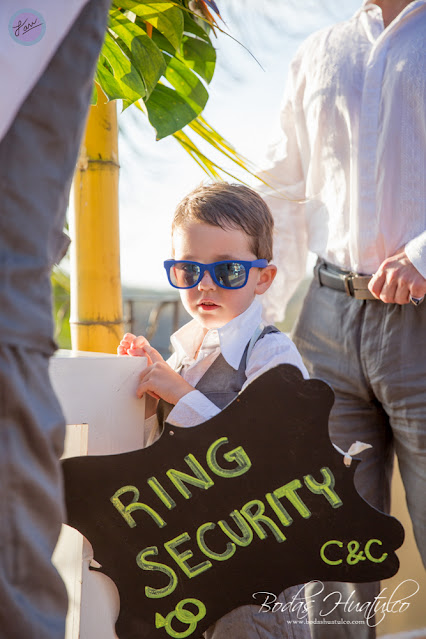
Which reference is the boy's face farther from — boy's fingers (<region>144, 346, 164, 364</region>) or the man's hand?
the man's hand

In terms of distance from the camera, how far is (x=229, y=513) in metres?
0.84

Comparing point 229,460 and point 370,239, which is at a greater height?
point 370,239

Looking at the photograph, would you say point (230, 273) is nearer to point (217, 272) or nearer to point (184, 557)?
point (217, 272)

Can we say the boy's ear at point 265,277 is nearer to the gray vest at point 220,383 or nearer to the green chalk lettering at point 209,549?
the gray vest at point 220,383

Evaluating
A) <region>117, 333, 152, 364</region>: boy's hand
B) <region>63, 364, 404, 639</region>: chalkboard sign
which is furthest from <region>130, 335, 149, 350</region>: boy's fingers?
<region>63, 364, 404, 639</region>: chalkboard sign

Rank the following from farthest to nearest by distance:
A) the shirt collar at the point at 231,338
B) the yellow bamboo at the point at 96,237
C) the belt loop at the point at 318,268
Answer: the belt loop at the point at 318,268 < the yellow bamboo at the point at 96,237 < the shirt collar at the point at 231,338

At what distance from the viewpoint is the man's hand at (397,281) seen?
4.06ft

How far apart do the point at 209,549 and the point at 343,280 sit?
2.36 feet

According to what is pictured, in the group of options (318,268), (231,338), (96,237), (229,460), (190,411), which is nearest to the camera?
(229,460)

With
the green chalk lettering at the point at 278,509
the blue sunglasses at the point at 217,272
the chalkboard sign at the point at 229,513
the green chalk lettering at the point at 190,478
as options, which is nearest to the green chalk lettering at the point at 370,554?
the chalkboard sign at the point at 229,513

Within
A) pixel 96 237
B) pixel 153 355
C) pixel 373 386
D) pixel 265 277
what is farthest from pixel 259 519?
pixel 96 237

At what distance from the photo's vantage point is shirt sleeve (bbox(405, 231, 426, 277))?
122 cm

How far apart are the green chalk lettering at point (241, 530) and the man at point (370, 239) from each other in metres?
0.57

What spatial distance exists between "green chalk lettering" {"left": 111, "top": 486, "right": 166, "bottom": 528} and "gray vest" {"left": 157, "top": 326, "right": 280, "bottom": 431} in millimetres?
222
